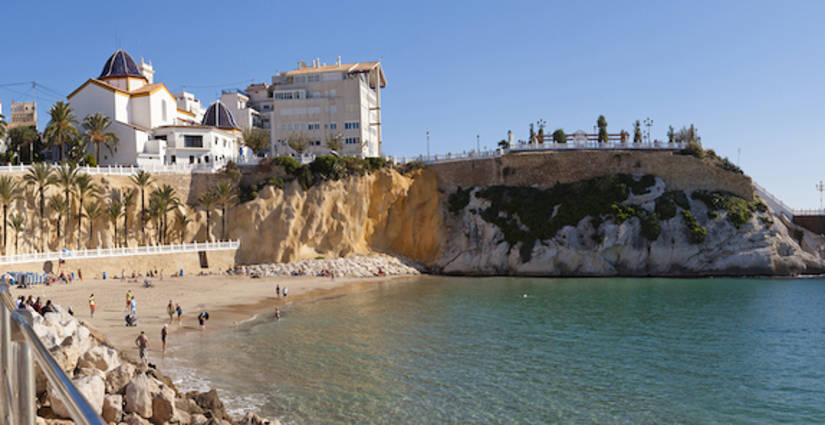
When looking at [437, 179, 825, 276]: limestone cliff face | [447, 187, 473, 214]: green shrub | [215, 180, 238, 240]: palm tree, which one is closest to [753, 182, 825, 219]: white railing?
[437, 179, 825, 276]: limestone cliff face

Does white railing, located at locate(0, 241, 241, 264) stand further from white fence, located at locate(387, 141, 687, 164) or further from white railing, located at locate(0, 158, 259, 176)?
white fence, located at locate(387, 141, 687, 164)

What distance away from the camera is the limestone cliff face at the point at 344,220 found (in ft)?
198

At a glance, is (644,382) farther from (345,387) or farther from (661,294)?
(661,294)

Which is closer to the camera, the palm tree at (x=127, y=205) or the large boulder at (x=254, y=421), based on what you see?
the large boulder at (x=254, y=421)

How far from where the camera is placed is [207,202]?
192 ft

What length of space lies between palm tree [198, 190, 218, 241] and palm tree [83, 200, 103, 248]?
9065 millimetres

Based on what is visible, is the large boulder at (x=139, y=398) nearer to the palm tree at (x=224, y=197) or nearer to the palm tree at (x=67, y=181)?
the palm tree at (x=67, y=181)

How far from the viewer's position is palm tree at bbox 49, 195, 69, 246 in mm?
49688

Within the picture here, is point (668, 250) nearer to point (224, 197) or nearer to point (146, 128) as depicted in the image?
point (224, 197)

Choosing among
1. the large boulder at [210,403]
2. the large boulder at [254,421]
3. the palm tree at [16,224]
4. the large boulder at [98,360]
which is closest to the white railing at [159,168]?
Answer: the palm tree at [16,224]

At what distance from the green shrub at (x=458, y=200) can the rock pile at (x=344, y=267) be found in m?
8.42

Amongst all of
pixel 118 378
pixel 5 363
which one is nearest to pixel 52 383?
pixel 5 363

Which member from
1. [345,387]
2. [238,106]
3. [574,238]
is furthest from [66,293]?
[238,106]

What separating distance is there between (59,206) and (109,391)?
42.1 metres
